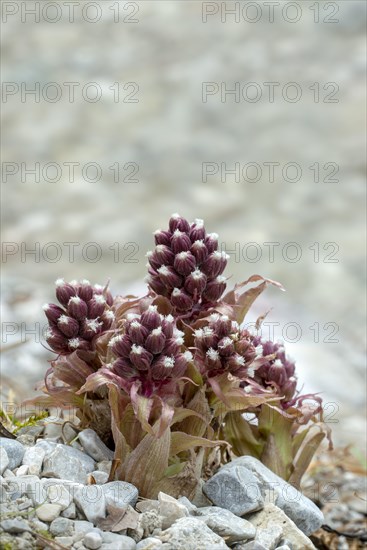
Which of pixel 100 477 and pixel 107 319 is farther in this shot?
pixel 107 319

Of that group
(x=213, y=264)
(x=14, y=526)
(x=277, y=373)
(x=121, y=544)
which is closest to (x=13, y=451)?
(x=14, y=526)

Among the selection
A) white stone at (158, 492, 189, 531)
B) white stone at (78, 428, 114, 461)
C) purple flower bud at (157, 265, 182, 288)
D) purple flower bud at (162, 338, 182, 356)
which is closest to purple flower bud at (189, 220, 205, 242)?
purple flower bud at (157, 265, 182, 288)

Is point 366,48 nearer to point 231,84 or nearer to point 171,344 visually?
point 231,84

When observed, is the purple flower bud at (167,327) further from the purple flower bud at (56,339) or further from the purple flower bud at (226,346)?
the purple flower bud at (56,339)

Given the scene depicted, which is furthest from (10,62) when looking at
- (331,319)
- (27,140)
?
(331,319)

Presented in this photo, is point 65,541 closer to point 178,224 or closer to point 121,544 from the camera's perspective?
point 121,544
